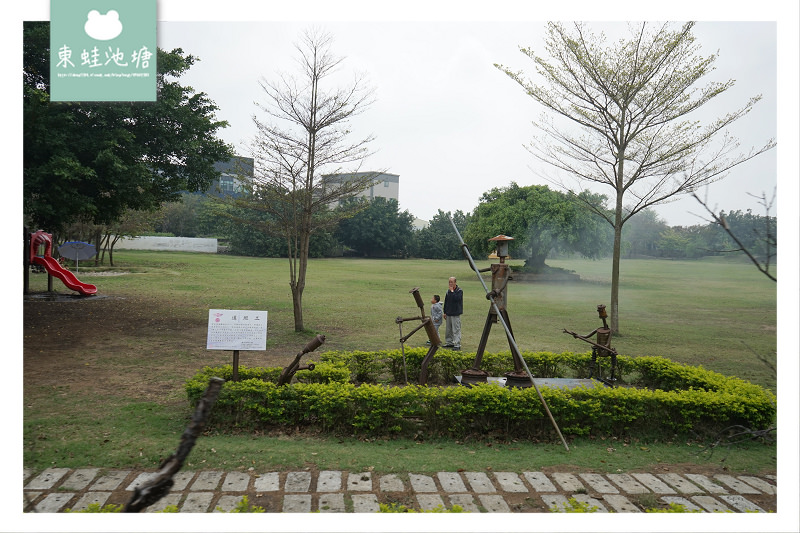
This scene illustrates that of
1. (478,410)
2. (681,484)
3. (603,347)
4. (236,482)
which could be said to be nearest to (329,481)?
(236,482)

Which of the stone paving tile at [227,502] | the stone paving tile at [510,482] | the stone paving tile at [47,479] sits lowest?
the stone paving tile at [510,482]

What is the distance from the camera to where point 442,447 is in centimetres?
438

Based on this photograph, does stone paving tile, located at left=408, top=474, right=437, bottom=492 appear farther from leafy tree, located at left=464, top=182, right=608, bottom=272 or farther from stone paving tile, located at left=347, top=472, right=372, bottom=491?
leafy tree, located at left=464, top=182, right=608, bottom=272

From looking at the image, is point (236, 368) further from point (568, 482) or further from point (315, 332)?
point (315, 332)

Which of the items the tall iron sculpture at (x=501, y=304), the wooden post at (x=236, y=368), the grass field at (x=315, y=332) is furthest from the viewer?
the tall iron sculpture at (x=501, y=304)

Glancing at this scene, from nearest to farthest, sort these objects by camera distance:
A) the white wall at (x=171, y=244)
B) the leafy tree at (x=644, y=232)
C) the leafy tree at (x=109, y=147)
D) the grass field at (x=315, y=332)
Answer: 1. the grass field at (x=315, y=332)
2. the leafy tree at (x=109, y=147)
3. the leafy tree at (x=644, y=232)
4. the white wall at (x=171, y=244)

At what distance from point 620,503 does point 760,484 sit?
117 cm

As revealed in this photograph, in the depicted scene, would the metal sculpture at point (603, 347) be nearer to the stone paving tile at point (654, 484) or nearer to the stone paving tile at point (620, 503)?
the stone paving tile at point (654, 484)

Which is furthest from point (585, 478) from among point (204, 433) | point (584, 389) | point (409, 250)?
point (409, 250)

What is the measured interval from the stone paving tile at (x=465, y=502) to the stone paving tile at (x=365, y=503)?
0.47 m

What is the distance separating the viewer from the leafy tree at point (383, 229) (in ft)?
98.0

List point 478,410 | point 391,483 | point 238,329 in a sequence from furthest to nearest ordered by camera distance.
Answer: point 238,329 < point 478,410 < point 391,483

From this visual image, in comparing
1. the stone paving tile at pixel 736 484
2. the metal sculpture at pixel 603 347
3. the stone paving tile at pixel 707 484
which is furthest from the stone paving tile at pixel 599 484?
the metal sculpture at pixel 603 347

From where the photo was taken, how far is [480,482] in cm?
360
